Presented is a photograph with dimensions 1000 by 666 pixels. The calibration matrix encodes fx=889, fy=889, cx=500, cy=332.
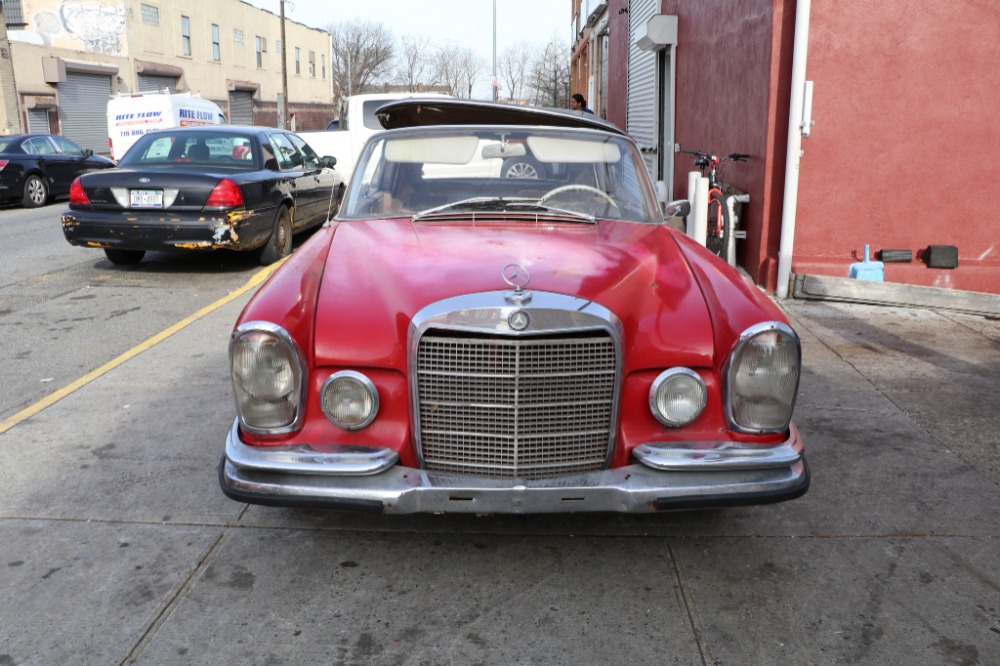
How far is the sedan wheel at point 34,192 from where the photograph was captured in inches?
652

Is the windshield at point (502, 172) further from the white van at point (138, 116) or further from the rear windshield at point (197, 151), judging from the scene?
the white van at point (138, 116)

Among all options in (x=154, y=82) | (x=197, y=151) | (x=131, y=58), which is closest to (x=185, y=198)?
(x=197, y=151)

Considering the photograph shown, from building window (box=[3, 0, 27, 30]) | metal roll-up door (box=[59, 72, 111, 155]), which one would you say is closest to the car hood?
metal roll-up door (box=[59, 72, 111, 155])

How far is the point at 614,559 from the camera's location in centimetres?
338

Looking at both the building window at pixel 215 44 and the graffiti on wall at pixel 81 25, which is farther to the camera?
the building window at pixel 215 44

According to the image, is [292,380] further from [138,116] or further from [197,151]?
[138,116]

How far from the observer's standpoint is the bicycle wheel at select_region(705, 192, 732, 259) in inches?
341

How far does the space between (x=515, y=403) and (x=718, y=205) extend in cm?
640

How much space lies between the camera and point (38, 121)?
97.1 ft

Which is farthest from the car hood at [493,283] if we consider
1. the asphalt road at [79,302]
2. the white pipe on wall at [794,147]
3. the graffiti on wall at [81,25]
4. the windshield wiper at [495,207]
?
the graffiti on wall at [81,25]

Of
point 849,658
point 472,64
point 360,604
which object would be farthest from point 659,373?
point 472,64

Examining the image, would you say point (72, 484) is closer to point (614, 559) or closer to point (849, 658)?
point (614, 559)

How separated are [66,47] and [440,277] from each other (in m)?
34.0

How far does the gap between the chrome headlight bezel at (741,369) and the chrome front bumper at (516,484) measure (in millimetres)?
82
